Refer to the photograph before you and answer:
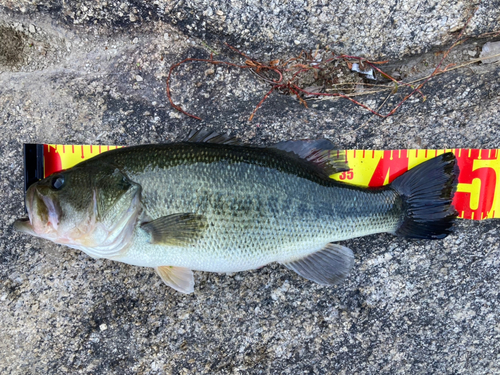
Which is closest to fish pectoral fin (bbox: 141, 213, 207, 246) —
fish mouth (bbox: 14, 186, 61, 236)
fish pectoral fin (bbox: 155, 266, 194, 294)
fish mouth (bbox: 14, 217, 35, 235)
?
fish pectoral fin (bbox: 155, 266, 194, 294)

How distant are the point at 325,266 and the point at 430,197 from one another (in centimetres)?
77

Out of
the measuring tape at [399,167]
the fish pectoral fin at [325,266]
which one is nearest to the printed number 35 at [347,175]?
the measuring tape at [399,167]

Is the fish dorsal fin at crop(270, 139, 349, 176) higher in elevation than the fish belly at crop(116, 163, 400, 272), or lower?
higher

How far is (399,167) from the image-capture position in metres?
2.19

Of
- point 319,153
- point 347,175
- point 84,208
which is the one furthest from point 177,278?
point 347,175

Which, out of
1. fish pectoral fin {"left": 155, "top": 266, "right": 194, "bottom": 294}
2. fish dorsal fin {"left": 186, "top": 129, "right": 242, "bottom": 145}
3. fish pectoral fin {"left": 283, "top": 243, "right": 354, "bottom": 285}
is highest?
fish dorsal fin {"left": 186, "top": 129, "right": 242, "bottom": 145}

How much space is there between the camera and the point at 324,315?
2223 millimetres

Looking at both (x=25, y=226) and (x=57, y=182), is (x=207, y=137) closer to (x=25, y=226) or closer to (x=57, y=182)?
(x=57, y=182)

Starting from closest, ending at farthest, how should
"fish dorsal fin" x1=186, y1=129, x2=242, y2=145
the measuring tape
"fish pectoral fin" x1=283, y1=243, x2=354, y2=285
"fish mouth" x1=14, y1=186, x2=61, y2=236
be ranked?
"fish mouth" x1=14, y1=186, x2=61, y2=236, "fish dorsal fin" x1=186, y1=129, x2=242, y2=145, "fish pectoral fin" x1=283, y1=243, x2=354, y2=285, the measuring tape

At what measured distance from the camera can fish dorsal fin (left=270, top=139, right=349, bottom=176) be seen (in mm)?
1993

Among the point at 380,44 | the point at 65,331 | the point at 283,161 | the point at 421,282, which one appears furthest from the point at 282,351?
the point at 380,44

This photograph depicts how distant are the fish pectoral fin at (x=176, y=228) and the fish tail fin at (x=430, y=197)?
1.21 m

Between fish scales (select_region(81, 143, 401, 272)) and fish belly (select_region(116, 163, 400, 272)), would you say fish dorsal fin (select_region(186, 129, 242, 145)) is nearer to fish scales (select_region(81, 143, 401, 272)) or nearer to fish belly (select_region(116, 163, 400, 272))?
fish scales (select_region(81, 143, 401, 272))

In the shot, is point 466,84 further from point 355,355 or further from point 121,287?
point 121,287
